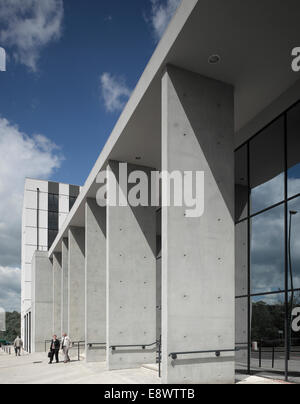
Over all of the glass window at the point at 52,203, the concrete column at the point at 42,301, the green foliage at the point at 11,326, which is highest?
the glass window at the point at 52,203

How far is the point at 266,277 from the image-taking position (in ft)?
42.6

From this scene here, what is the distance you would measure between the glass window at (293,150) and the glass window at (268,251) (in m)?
0.78

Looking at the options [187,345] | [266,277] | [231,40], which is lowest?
[187,345]

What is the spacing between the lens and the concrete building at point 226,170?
34.4 ft

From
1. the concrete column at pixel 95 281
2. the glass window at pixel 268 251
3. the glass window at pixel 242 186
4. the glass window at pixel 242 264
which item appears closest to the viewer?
the glass window at pixel 268 251

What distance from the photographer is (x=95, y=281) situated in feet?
72.8

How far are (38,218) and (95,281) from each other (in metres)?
35.6

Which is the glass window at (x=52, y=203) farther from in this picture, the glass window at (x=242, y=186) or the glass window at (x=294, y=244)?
the glass window at (x=294, y=244)

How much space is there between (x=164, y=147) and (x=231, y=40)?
3087 millimetres

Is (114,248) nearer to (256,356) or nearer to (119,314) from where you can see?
(119,314)

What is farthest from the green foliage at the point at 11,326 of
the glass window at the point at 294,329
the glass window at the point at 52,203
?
the glass window at the point at 294,329

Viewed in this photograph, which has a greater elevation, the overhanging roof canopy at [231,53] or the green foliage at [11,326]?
the overhanging roof canopy at [231,53]

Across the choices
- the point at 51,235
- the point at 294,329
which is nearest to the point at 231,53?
the point at 294,329
